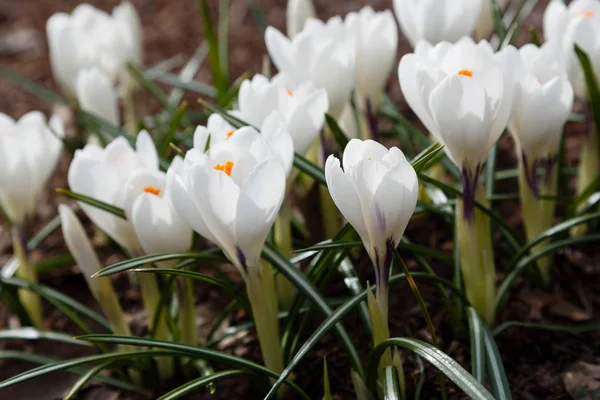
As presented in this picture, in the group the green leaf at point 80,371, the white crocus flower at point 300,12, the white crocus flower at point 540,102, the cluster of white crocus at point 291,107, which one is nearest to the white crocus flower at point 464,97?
the white crocus flower at point 540,102

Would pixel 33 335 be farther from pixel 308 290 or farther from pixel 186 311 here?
pixel 308 290

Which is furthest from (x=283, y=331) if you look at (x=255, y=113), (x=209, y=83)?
(x=209, y=83)

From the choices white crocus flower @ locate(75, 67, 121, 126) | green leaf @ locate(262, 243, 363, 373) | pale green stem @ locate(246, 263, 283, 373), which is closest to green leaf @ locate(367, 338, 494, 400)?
green leaf @ locate(262, 243, 363, 373)

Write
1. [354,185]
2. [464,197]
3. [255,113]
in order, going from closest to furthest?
[354,185]
[464,197]
[255,113]

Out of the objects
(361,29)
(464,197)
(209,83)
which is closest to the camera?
(464,197)

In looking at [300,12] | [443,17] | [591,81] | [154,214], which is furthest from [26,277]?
[591,81]

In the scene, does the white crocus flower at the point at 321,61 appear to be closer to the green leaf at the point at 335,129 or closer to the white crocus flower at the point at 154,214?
the green leaf at the point at 335,129

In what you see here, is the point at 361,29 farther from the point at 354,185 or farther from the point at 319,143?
the point at 354,185
